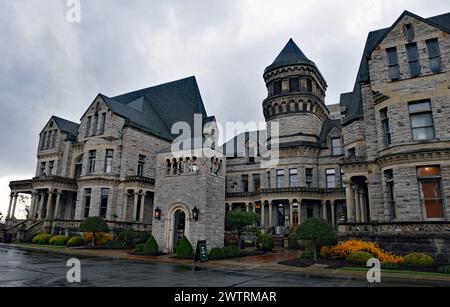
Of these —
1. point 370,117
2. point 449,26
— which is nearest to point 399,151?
point 370,117

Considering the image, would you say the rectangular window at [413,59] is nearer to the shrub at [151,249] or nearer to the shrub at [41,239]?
the shrub at [151,249]

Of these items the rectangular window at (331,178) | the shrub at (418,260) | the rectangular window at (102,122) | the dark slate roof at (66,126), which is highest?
the dark slate roof at (66,126)

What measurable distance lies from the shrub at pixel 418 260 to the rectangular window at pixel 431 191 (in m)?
3.76

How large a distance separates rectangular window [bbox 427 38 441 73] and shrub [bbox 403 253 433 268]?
1152cm

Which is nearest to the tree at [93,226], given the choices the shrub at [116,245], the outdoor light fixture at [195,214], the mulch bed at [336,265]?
the shrub at [116,245]

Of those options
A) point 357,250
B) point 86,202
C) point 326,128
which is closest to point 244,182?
point 326,128

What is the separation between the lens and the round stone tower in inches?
1489

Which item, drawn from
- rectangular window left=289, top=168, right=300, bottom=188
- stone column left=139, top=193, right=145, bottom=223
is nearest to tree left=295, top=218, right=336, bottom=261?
rectangular window left=289, top=168, right=300, bottom=188

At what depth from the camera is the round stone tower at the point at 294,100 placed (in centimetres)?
3781

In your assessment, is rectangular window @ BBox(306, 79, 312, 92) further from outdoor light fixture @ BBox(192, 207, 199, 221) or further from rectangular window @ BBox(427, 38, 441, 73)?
outdoor light fixture @ BBox(192, 207, 199, 221)
